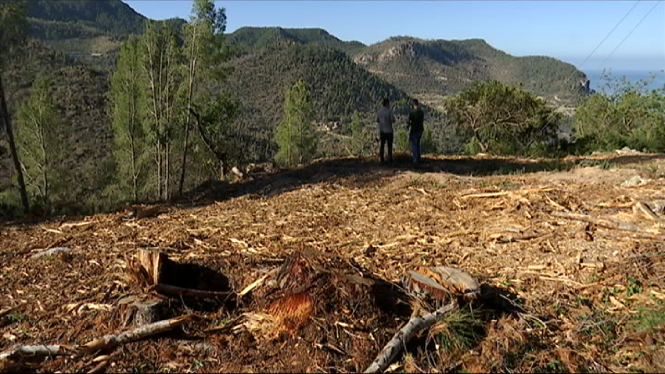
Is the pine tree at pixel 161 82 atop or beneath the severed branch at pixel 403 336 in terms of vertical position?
atop

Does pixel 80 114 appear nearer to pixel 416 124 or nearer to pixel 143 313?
pixel 416 124

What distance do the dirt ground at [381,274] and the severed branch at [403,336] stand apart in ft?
0.26

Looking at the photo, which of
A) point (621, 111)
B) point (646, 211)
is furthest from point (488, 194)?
point (621, 111)

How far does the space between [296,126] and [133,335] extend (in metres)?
35.1

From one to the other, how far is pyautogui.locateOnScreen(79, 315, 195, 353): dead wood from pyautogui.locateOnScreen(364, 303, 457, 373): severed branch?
62.2 inches

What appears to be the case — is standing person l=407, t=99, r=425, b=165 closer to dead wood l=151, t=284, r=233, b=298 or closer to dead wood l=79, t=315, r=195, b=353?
dead wood l=151, t=284, r=233, b=298

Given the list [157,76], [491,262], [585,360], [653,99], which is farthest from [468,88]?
[585,360]

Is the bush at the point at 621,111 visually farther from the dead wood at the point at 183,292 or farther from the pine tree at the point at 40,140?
the pine tree at the point at 40,140

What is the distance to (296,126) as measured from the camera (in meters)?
38.1

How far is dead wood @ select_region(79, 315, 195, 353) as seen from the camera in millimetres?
3408

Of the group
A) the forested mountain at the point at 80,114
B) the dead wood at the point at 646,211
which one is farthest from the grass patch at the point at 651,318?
the forested mountain at the point at 80,114

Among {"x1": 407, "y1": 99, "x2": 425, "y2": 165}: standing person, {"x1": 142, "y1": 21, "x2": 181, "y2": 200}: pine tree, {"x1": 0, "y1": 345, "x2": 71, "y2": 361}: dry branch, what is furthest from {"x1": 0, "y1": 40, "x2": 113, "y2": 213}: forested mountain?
{"x1": 0, "y1": 345, "x2": 71, "y2": 361}: dry branch

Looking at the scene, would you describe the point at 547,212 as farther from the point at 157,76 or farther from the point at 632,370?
the point at 157,76

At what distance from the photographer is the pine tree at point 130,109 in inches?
941
